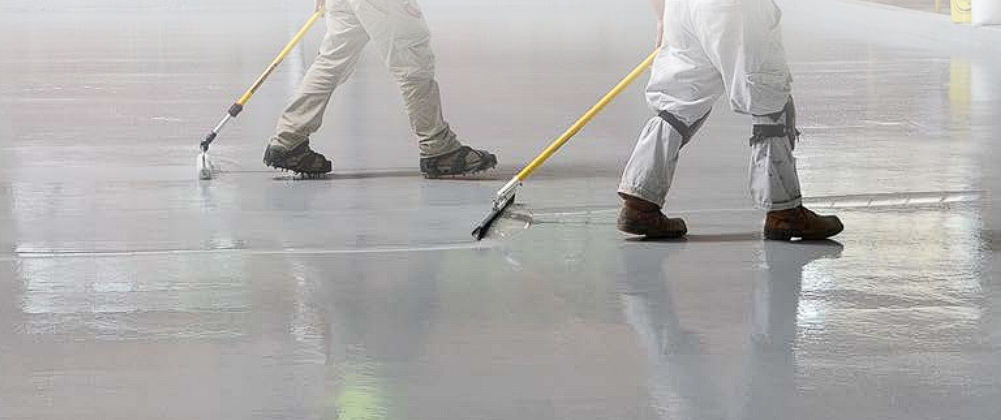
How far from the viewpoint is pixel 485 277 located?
517cm

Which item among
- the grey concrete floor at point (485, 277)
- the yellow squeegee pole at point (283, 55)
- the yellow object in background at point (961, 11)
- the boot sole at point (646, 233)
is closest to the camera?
the grey concrete floor at point (485, 277)

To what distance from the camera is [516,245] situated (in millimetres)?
5672

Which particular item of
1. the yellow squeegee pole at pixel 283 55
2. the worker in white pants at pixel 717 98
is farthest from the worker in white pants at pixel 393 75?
the worker in white pants at pixel 717 98

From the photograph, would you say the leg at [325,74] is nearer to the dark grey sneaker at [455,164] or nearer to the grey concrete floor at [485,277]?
the grey concrete floor at [485,277]

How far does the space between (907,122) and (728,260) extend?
400 centimetres

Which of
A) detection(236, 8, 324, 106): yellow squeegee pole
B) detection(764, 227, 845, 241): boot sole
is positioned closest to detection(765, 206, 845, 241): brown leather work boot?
detection(764, 227, 845, 241): boot sole

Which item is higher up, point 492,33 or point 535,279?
point 535,279

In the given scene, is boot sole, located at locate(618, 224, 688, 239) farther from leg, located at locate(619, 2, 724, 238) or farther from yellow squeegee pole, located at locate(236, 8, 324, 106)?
yellow squeegee pole, located at locate(236, 8, 324, 106)

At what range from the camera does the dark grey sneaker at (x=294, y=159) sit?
288 inches

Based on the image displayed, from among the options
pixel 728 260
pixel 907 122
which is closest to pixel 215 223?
pixel 728 260

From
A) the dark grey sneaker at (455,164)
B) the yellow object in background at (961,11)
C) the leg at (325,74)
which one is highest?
the leg at (325,74)

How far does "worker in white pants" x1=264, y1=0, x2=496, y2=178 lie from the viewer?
7.05 m

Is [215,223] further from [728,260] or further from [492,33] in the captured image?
[492,33]

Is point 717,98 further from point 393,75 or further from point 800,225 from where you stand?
point 393,75
